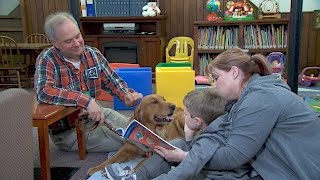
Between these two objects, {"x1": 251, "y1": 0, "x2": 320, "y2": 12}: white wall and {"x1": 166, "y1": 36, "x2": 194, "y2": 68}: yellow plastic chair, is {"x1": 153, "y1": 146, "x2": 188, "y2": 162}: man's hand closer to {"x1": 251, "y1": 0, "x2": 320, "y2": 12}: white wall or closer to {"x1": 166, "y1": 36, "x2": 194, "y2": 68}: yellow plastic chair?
{"x1": 166, "y1": 36, "x2": 194, "y2": 68}: yellow plastic chair

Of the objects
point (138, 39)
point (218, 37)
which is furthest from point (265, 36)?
point (138, 39)

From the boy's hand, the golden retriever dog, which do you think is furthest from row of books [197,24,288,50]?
the boy's hand

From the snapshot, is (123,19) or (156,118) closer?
(156,118)

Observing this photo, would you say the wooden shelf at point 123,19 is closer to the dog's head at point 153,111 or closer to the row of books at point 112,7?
the row of books at point 112,7

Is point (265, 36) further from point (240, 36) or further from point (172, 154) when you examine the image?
point (172, 154)

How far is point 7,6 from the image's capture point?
606 cm

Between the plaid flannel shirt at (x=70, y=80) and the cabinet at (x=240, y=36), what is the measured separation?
297 centimetres

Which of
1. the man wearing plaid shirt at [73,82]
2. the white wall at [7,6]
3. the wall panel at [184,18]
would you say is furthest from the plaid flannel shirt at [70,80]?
the white wall at [7,6]

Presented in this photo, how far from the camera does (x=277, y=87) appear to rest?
129 cm

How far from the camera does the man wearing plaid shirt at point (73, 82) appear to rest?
202cm

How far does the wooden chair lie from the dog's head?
3.25 m

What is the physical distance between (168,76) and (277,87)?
6.95 feet

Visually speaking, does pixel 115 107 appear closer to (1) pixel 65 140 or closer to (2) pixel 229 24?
(1) pixel 65 140

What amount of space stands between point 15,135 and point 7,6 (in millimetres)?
5414
